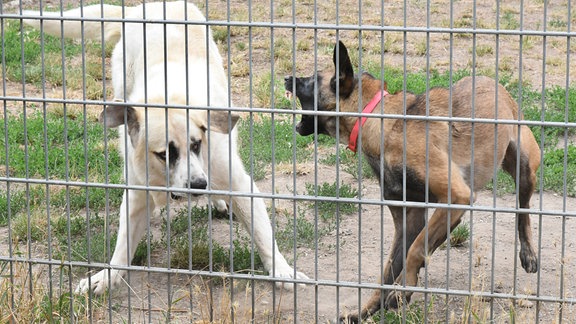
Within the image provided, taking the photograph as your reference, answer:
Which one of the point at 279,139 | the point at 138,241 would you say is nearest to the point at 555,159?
the point at 279,139

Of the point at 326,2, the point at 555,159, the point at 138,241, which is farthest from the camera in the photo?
the point at 326,2

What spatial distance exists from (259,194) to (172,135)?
108cm

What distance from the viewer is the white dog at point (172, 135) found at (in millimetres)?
4730

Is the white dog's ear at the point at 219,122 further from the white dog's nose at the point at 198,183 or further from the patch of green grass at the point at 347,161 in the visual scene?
the patch of green grass at the point at 347,161

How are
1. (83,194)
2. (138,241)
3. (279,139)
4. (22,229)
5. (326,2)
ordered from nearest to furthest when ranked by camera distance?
1. (138,241)
2. (22,229)
3. (83,194)
4. (279,139)
5. (326,2)

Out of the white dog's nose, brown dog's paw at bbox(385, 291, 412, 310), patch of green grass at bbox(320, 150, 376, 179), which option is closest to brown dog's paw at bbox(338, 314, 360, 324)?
brown dog's paw at bbox(385, 291, 412, 310)

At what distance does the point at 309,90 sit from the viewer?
16.8 feet

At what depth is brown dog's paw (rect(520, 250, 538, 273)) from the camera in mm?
5340

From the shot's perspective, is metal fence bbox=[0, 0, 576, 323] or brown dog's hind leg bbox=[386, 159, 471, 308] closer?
metal fence bbox=[0, 0, 576, 323]

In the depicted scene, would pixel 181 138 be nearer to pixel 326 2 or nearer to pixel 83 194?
pixel 83 194

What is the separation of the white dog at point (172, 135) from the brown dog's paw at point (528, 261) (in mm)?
1205

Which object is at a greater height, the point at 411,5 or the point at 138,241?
the point at 411,5

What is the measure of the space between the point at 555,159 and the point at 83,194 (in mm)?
3343

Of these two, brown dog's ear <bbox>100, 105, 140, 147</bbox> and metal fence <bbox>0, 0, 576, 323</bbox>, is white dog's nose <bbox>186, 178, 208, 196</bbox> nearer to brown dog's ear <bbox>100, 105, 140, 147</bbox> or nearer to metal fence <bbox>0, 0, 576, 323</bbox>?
metal fence <bbox>0, 0, 576, 323</bbox>
